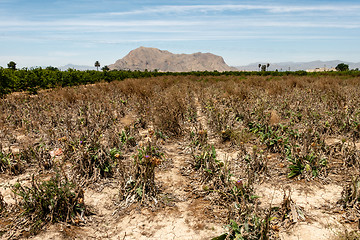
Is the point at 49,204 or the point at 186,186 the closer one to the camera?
the point at 49,204

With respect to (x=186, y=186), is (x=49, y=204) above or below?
above

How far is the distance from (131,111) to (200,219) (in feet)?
18.1

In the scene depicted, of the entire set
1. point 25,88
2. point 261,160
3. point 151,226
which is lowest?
point 151,226

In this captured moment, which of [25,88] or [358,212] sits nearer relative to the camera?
[358,212]

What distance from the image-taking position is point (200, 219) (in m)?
2.60

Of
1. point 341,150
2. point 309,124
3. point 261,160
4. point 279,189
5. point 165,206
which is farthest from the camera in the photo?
point 309,124

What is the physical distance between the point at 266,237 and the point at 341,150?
2.75 m

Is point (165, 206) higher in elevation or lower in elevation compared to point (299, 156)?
lower

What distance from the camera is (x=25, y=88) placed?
12.1m

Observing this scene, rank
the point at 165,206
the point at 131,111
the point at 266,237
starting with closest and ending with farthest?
the point at 266,237, the point at 165,206, the point at 131,111

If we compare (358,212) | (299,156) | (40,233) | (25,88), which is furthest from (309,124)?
(25,88)

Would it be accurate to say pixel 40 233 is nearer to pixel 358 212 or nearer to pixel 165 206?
pixel 165 206

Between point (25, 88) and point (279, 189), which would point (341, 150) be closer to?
point (279, 189)

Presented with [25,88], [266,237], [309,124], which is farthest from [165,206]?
[25,88]
